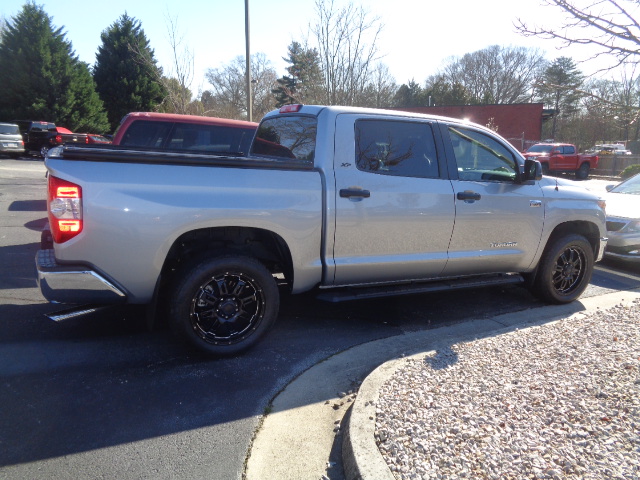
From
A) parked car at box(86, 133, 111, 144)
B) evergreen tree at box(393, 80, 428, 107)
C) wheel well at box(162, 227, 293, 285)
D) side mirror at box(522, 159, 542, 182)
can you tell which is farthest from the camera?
evergreen tree at box(393, 80, 428, 107)

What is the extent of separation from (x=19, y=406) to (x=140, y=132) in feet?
17.5

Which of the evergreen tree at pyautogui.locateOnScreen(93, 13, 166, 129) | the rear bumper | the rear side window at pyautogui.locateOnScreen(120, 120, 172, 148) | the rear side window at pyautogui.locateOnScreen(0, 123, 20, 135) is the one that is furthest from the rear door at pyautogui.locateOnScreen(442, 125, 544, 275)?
the evergreen tree at pyautogui.locateOnScreen(93, 13, 166, 129)

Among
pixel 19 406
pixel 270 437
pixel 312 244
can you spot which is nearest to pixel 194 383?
pixel 270 437

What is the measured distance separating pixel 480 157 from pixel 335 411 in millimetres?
3128

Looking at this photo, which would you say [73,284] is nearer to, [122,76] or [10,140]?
[10,140]

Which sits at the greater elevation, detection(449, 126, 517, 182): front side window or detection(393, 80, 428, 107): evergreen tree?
detection(393, 80, 428, 107): evergreen tree

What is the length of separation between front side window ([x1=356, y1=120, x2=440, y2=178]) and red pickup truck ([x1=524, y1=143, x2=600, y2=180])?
950 inches

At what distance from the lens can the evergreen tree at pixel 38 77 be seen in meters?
32.5

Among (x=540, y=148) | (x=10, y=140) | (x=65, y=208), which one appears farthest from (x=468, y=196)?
(x=10, y=140)

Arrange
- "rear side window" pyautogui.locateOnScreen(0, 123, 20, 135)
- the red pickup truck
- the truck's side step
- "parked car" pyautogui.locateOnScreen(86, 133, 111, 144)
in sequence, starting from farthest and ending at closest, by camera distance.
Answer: the red pickup truck < "rear side window" pyautogui.locateOnScreen(0, 123, 20, 135) < "parked car" pyautogui.locateOnScreen(86, 133, 111, 144) < the truck's side step

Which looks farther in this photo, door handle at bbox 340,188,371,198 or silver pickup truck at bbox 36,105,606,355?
door handle at bbox 340,188,371,198

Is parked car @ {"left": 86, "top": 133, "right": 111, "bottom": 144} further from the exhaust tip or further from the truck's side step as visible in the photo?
the truck's side step

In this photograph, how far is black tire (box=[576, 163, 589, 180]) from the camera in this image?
1125 inches

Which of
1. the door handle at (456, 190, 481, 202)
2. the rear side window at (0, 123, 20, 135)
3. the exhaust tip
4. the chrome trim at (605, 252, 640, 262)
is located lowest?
the chrome trim at (605, 252, 640, 262)
